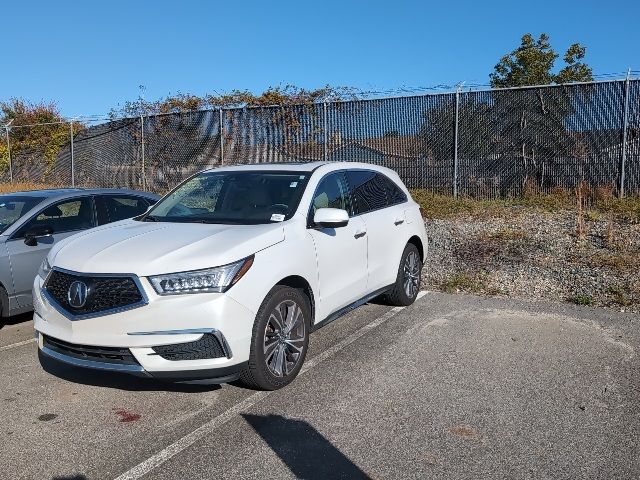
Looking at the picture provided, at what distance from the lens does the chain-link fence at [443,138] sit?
12.3 meters

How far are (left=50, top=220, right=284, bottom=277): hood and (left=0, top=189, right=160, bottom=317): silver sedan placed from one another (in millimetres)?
1731

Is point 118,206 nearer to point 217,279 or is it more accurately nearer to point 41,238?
point 41,238

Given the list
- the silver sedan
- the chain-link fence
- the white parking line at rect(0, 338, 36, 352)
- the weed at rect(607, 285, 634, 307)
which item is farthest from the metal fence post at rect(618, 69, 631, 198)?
the white parking line at rect(0, 338, 36, 352)

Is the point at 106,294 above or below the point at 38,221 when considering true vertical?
Answer: below

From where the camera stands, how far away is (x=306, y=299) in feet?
16.3

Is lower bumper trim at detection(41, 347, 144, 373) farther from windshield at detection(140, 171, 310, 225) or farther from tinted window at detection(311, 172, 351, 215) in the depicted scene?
tinted window at detection(311, 172, 351, 215)

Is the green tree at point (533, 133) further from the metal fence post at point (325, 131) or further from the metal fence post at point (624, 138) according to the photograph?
the metal fence post at point (325, 131)

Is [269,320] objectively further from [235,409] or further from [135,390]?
[135,390]

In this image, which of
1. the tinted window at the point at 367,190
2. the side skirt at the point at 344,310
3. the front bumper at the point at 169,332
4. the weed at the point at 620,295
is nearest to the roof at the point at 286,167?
the tinted window at the point at 367,190

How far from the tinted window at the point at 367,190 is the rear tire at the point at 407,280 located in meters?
0.71

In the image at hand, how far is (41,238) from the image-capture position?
659cm

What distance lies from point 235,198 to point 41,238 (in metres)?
2.44

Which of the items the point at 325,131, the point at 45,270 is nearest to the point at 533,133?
the point at 325,131

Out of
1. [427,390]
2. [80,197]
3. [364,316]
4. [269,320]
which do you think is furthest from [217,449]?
[80,197]
